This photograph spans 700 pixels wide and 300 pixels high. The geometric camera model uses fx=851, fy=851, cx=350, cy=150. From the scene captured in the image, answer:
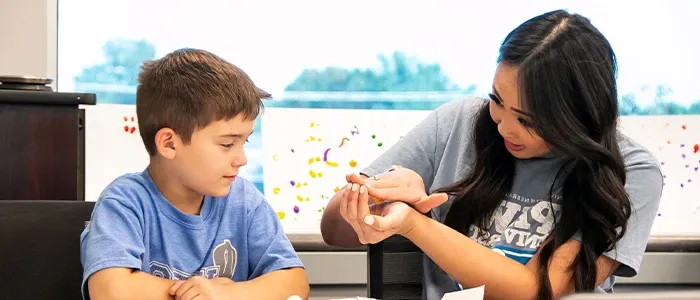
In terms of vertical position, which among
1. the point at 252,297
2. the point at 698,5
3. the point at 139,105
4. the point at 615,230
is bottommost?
the point at 252,297

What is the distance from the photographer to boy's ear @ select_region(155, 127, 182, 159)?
1.37 m

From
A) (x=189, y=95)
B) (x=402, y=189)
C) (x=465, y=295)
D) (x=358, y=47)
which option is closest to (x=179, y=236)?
(x=189, y=95)

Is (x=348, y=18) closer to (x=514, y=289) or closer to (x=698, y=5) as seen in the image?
(x=698, y=5)

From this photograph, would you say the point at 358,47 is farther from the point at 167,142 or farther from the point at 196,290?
the point at 196,290

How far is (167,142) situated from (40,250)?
28 centimetres

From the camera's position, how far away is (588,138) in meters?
1.41

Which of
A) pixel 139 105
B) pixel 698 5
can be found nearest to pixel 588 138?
pixel 139 105

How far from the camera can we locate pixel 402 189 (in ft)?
4.71

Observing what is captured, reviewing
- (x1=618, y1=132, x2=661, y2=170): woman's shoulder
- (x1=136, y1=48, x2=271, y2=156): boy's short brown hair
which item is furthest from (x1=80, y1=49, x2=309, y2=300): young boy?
(x1=618, y1=132, x2=661, y2=170): woman's shoulder

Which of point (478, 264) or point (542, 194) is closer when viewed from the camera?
point (478, 264)

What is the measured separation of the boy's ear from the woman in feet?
0.95

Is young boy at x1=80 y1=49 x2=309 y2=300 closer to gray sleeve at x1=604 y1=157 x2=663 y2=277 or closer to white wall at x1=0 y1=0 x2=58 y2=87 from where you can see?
gray sleeve at x1=604 y1=157 x2=663 y2=277

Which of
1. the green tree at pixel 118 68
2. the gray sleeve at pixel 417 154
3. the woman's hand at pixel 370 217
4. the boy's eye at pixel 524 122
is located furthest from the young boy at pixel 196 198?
the green tree at pixel 118 68

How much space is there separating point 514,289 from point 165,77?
0.67m
